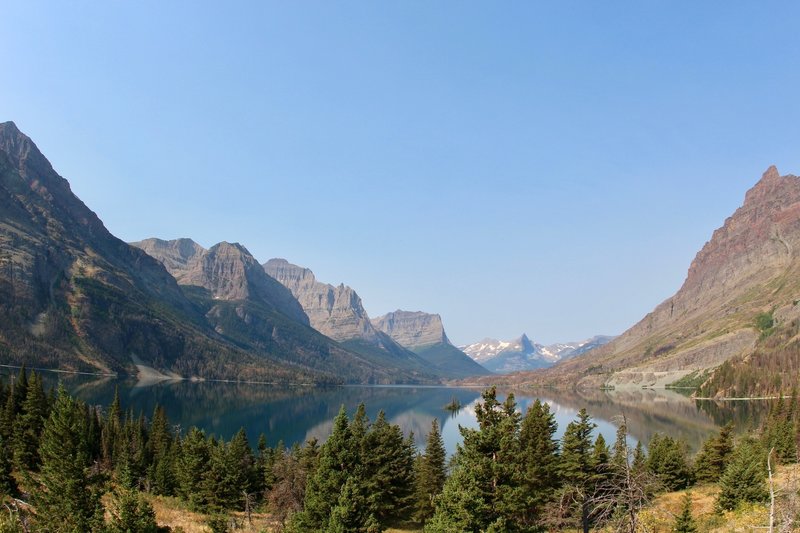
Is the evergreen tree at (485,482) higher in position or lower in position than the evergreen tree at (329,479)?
higher

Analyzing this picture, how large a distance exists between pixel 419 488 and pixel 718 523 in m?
30.4

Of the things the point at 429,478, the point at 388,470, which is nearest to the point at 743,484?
the point at 429,478

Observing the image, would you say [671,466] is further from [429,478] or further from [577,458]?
[429,478]

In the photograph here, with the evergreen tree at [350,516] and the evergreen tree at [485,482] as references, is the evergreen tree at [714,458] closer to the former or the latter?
the evergreen tree at [350,516]

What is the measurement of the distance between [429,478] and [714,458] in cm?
3770

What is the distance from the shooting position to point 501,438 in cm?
2683

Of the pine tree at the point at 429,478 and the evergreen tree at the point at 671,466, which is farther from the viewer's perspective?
the evergreen tree at the point at 671,466

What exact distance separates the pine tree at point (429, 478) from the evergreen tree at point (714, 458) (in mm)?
34774

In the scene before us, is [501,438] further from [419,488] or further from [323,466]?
[419,488]

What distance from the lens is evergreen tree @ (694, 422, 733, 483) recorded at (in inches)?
2579

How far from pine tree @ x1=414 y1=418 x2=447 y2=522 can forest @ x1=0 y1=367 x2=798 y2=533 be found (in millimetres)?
144

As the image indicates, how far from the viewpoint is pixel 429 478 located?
5853 centimetres

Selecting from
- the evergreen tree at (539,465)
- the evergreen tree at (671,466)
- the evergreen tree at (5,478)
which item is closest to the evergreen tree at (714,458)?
the evergreen tree at (671,466)

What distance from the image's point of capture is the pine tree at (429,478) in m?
56.6
